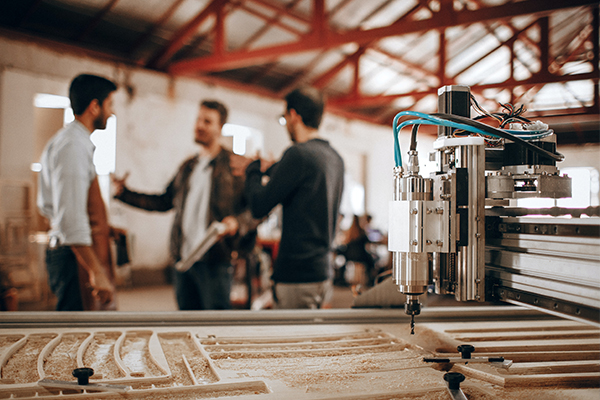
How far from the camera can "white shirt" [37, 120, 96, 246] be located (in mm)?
1450

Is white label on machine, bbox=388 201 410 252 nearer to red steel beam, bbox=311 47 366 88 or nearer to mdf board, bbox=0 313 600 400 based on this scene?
mdf board, bbox=0 313 600 400

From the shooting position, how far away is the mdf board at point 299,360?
0.65 meters

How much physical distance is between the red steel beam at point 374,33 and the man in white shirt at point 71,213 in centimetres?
390

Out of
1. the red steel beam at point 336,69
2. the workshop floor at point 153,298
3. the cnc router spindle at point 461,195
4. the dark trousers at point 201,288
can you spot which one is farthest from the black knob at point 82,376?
the red steel beam at point 336,69

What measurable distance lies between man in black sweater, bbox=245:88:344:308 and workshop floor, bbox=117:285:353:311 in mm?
2816

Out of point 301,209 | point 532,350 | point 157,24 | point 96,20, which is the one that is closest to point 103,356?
point 532,350

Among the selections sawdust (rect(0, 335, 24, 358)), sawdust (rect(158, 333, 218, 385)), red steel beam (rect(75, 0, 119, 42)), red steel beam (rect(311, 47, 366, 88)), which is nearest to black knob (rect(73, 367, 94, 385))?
sawdust (rect(158, 333, 218, 385))

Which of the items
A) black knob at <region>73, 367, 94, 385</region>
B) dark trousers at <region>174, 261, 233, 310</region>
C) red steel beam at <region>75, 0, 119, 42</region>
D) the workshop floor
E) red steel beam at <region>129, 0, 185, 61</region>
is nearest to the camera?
black knob at <region>73, 367, 94, 385</region>

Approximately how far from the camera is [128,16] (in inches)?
213

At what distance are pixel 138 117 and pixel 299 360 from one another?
5.79m

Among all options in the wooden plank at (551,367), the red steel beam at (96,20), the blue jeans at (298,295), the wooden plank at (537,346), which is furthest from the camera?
the red steel beam at (96,20)

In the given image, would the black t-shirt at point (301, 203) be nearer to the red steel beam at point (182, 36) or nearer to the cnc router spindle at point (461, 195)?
the cnc router spindle at point (461, 195)

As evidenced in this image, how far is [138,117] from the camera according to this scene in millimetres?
5988

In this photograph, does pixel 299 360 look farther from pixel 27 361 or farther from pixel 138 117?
pixel 138 117
